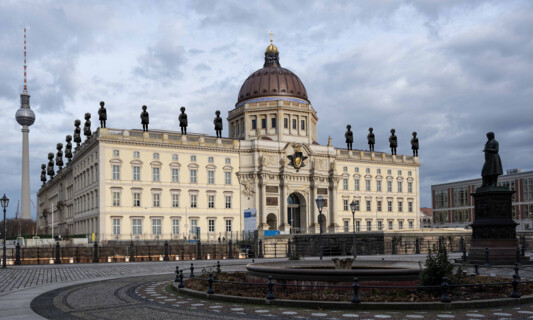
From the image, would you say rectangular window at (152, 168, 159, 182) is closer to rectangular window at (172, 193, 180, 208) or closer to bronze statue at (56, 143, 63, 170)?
rectangular window at (172, 193, 180, 208)

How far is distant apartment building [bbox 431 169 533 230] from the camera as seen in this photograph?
103125 mm

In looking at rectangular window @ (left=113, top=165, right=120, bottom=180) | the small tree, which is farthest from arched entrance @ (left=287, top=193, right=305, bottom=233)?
the small tree

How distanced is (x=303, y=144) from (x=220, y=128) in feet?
41.9

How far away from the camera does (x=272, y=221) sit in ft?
273

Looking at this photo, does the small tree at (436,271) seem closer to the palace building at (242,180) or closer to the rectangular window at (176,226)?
the palace building at (242,180)

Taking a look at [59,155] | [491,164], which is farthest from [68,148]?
[491,164]

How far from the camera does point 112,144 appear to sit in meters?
69.9

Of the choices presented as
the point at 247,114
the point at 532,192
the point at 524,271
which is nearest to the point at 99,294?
the point at 524,271

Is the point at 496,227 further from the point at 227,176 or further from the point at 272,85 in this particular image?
the point at 272,85

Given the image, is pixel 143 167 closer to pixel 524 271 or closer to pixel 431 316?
pixel 524 271

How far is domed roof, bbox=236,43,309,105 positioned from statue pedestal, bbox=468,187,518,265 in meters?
63.0

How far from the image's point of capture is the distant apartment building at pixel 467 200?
4060 inches

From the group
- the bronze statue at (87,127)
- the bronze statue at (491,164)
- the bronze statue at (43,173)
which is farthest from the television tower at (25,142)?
the bronze statue at (491,164)

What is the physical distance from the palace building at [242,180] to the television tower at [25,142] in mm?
48600
